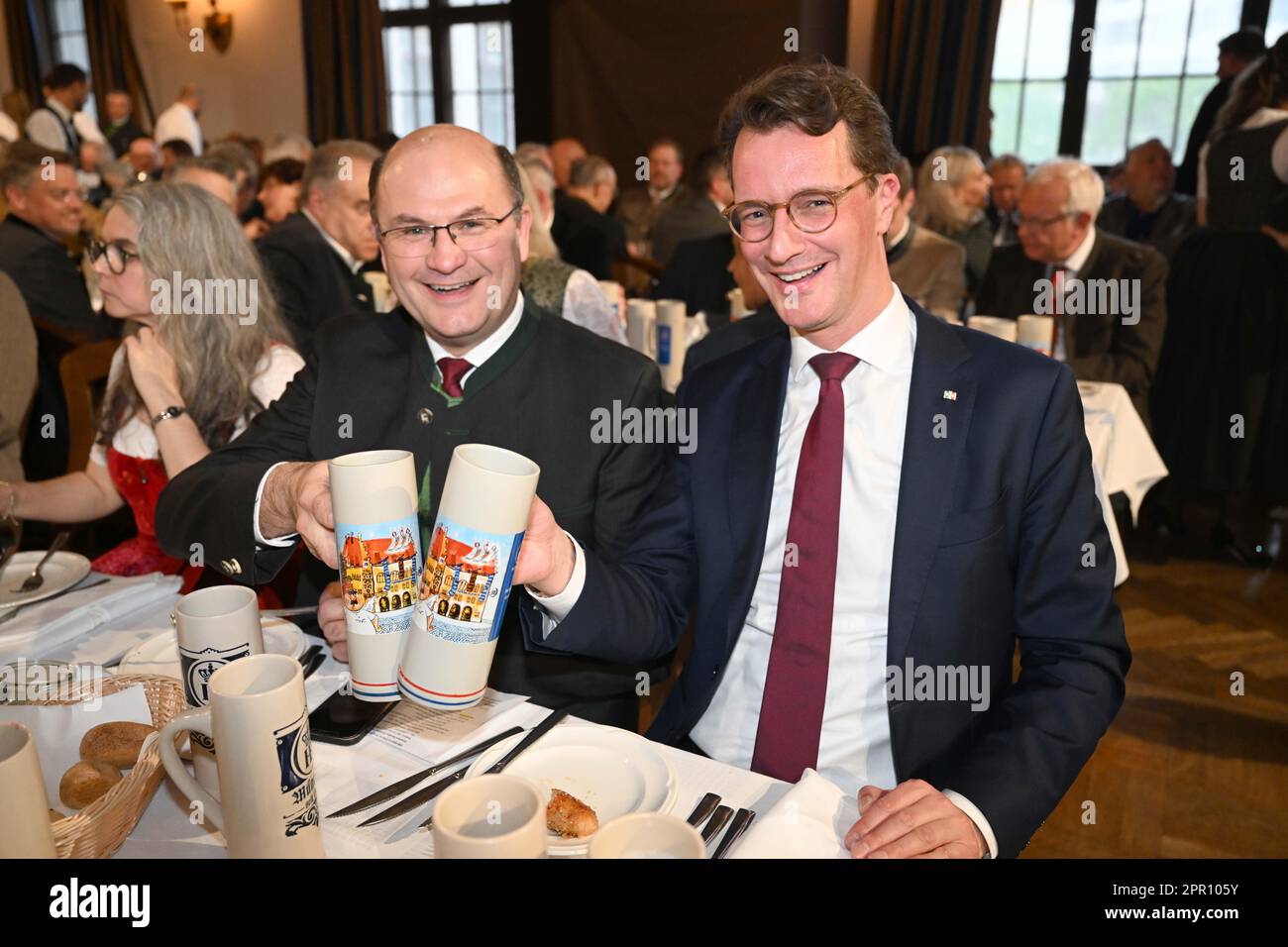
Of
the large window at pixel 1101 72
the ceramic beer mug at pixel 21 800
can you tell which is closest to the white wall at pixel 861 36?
the large window at pixel 1101 72

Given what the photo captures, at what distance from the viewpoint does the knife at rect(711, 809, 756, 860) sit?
1.01 m

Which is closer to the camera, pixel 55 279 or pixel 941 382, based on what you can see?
pixel 941 382

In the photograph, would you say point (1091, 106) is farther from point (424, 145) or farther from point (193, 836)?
point (193, 836)

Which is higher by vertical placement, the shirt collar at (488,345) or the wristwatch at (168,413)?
the shirt collar at (488,345)

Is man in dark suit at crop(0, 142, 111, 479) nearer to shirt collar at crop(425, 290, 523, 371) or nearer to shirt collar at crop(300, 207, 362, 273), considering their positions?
shirt collar at crop(300, 207, 362, 273)

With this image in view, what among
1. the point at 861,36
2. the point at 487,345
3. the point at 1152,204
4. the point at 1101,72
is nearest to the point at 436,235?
the point at 487,345

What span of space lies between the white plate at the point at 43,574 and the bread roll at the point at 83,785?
1.90ft

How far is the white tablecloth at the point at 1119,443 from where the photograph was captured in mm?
3127

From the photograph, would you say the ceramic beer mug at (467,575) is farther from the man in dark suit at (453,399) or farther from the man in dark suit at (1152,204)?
the man in dark suit at (1152,204)

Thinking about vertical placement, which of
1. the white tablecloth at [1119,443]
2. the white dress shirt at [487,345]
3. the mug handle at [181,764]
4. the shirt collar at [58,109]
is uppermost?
the shirt collar at [58,109]

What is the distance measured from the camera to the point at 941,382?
1471mm
